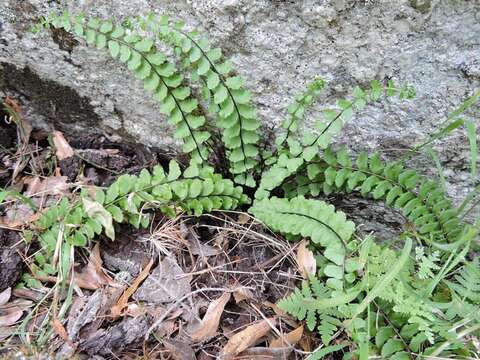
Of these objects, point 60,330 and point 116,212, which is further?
point 116,212

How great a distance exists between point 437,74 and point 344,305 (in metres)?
1.09

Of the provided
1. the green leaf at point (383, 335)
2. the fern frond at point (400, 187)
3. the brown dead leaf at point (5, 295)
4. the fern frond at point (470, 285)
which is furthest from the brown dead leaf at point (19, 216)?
the fern frond at point (470, 285)

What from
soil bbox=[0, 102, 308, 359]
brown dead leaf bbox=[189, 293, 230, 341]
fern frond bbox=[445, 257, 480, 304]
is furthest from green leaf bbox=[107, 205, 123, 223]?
fern frond bbox=[445, 257, 480, 304]

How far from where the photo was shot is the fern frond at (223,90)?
2.22 meters

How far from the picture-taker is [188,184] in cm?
242

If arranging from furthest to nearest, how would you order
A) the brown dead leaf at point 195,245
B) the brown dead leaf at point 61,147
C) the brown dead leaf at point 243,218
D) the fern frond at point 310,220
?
1. the brown dead leaf at point 61,147
2. the brown dead leaf at point 243,218
3. the brown dead leaf at point 195,245
4. the fern frond at point 310,220

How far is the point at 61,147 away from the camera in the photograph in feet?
9.53

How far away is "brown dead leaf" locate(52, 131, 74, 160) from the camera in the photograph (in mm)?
2879

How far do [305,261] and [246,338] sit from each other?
0.46 m

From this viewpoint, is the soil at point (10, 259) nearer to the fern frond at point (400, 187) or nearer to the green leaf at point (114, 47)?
the green leaf at point (114, 47)

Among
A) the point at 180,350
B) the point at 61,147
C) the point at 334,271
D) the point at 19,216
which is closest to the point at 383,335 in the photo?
the point at 334,271

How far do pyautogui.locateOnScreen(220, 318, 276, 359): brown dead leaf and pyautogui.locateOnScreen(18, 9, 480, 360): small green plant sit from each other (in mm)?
173

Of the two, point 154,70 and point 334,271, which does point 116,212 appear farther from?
point 334,271

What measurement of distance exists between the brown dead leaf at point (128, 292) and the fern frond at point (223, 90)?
0.68m
